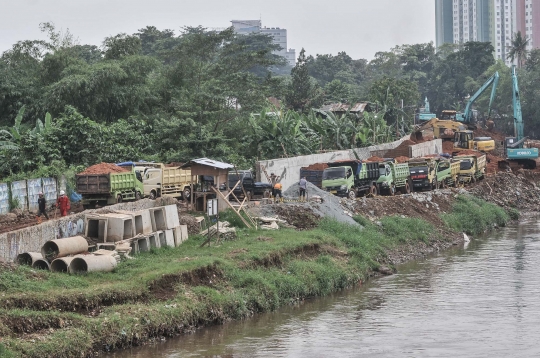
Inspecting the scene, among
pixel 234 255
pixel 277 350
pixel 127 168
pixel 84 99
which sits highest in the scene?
pixel 84 99

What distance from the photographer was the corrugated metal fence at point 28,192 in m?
38.2

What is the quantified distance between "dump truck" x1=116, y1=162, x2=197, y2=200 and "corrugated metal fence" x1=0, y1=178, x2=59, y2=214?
367cm

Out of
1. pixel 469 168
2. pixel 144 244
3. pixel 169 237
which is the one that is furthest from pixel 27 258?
pixel 469 168

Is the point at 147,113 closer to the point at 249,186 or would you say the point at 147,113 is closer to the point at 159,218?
the point at 249,186

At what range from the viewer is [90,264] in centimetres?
2712

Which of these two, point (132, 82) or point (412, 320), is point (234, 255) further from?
point (132, 82)

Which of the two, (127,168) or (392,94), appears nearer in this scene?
(127,168)

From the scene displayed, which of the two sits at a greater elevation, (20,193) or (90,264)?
(20,193)

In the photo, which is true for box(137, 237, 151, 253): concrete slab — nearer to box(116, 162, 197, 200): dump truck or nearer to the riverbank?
the riverbank

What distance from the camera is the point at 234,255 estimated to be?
3138 centimetres

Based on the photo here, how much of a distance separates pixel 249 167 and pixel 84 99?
43.6 feet

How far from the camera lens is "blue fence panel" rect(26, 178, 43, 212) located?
39.8m

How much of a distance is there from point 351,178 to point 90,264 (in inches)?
900

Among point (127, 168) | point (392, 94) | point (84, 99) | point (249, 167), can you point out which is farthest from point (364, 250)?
point (392, 94)
